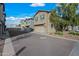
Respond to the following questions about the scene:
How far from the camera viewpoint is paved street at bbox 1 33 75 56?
9.81 ft

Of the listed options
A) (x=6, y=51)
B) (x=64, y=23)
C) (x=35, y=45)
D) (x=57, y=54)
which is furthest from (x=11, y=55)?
(x=64, y=23)

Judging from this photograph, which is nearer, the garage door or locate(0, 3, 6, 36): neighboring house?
locate(0, 3, 6, 36): neighboring house

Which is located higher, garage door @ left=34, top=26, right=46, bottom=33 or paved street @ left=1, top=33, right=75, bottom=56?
garage door @ left=34, top=26, right=46, bottom=33

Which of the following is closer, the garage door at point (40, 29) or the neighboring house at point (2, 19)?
the neighboring house at point (2, 19)

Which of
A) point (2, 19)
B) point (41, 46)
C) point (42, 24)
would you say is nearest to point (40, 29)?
point (42, 24)

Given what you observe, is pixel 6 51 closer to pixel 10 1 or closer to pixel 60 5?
pixel 10 1

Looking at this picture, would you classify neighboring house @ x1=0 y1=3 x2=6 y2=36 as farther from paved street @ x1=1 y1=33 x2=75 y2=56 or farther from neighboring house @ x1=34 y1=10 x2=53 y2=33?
neighboring house @ x1=34 y1=10 x2=53 y2=33

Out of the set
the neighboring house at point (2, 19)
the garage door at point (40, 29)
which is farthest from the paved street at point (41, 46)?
the neighboring house at point (2, 19)

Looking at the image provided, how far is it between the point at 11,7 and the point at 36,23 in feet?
1.18

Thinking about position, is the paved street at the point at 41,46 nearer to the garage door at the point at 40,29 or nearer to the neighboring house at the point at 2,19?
the garage door at the point at 40,29

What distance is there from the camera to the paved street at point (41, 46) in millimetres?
2990

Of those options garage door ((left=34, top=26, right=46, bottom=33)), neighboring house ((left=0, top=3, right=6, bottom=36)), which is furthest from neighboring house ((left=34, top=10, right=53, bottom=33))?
neighboring house ((left=0, top=3, right=6, bottom=36))

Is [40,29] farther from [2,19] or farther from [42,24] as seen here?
[2,19]

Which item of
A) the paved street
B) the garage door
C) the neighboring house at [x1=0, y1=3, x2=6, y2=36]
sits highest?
the neighboring house at [x1=0, y1=3, x2=6, y2=36]
